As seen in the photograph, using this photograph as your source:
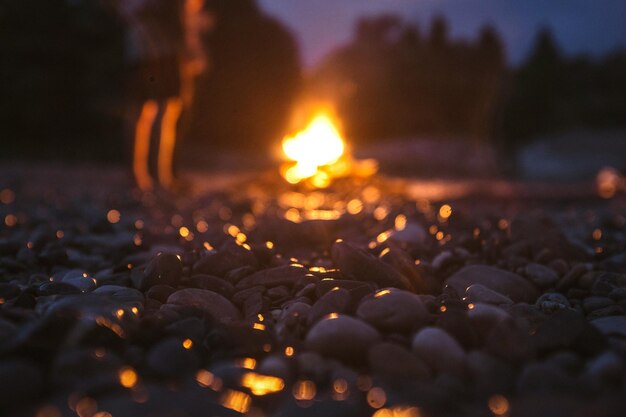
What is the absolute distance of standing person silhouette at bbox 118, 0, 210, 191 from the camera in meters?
5.87

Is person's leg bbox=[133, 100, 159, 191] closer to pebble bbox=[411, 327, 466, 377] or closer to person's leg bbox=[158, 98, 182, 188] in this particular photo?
person's leg bbox=[158, 98, 182, 188]

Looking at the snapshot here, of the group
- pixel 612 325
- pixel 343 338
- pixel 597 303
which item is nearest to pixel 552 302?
pixel 597 303

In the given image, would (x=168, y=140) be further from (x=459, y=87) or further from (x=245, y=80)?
(x=459, y=87)

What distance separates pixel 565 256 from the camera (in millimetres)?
2736

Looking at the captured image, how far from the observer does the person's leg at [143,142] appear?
5.98 m

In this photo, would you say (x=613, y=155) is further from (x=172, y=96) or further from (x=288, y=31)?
(x=172, y=96)

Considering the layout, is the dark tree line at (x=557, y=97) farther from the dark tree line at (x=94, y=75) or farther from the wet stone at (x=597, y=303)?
the wet stone at (x=597, y=303)

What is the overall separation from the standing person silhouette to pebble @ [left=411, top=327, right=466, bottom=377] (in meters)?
4.74

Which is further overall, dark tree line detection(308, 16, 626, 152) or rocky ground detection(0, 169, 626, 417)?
dark tree line detection(308, 16, 626, 152)

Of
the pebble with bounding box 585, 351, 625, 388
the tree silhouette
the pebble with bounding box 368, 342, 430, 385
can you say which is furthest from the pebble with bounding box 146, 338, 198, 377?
the tree silhouette

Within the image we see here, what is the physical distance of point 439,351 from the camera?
58.2 inches

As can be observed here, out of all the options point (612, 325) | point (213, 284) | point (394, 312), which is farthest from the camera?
point (213, 284)

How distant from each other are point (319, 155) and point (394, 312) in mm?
6699

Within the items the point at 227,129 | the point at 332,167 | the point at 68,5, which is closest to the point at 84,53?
the point at 68,5
